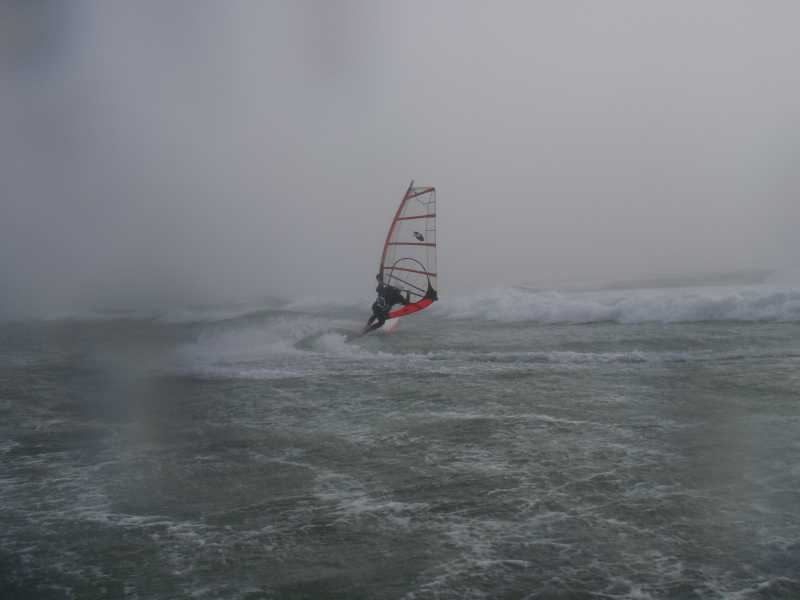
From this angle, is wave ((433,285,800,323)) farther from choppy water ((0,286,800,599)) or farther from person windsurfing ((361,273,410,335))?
person windsurfing ((361,273,410,335))

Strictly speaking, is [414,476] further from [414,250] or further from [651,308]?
[651,308]

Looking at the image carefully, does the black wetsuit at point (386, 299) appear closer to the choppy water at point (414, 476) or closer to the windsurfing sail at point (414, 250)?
the windsurfing sail at point (414, 250)

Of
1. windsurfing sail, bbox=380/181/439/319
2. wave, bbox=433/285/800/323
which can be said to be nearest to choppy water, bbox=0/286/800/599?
windsurfing sail, bbox=380/181/439/319

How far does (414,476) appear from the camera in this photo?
28.0 feet

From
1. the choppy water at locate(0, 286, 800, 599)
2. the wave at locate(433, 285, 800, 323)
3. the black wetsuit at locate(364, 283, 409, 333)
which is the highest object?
the black wetsuit at locate(364, 283, 409, 333)

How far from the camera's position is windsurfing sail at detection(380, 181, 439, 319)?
1702cm

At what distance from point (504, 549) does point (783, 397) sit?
8650 millimetres

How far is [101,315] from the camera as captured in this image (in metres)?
39.8

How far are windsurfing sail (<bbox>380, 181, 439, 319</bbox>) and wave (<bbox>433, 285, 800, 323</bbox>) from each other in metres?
11.6

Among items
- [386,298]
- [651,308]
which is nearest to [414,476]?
[386,298]

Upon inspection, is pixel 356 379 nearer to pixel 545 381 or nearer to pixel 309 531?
pixel 545 381

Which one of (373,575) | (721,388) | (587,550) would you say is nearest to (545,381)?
(721,388)

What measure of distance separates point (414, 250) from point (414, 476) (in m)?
9.58

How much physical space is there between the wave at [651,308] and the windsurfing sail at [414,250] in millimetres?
11632
